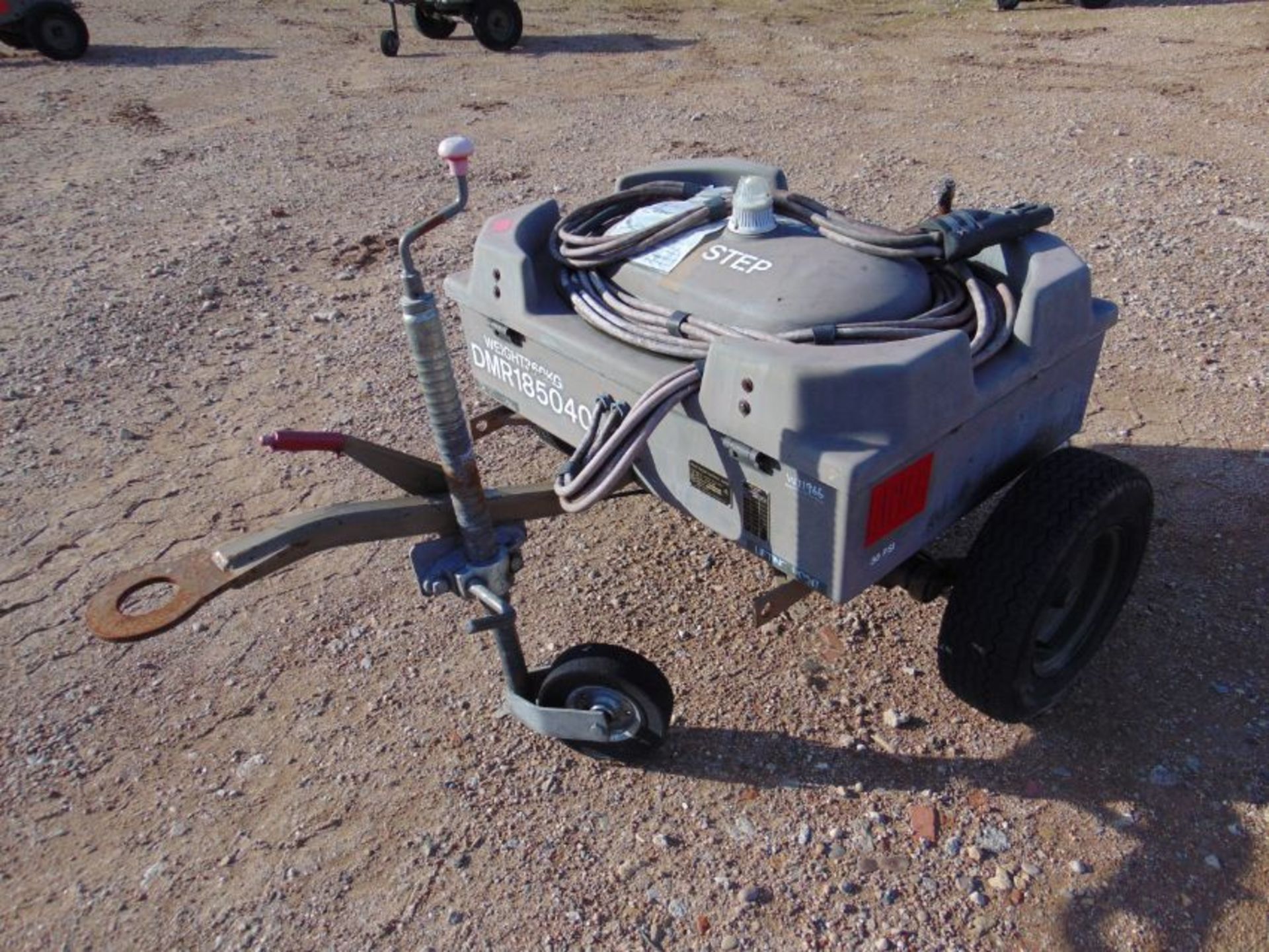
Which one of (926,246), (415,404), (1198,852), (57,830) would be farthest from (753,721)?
(415,404)

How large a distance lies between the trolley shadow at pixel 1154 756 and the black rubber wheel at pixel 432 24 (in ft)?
31.9

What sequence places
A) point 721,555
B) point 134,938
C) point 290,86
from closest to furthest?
point 134,938
point 721,555
point 290,86

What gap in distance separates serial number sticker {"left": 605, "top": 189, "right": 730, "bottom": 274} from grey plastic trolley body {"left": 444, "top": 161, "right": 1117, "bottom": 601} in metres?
0.05

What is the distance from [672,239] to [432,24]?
30.4 ft

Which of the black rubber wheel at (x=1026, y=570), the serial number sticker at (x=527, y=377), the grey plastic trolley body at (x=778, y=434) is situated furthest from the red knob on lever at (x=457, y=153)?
the black rubber wheel at (x=1026, y=570)

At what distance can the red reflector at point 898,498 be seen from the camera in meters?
1.82

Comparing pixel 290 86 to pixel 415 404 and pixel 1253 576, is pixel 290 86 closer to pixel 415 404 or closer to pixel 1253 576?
pixel 415 404

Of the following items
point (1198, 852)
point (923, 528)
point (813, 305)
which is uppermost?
point (813, 305)

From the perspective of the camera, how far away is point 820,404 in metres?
1.75

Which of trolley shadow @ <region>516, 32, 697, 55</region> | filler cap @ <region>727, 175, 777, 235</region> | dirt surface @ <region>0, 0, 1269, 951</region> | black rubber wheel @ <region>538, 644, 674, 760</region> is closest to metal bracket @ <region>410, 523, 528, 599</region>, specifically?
black rubber wheel @ <region>538, 644, 674, 760</region>

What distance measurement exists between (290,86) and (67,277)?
4.45 meters

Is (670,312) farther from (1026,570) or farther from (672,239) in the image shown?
(1026,570)

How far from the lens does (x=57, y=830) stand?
7.27 feet

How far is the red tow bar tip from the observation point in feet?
6.23
